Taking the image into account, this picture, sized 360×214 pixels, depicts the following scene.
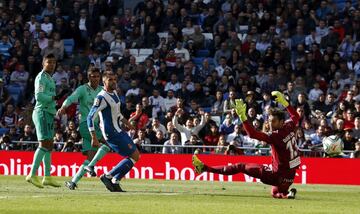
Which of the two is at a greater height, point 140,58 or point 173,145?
point 140,58

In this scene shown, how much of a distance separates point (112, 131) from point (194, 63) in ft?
45.1

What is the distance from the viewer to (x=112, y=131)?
726 inches

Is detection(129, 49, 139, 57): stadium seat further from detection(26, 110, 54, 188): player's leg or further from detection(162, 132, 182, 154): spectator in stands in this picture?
detection(26, 110, 54, 188): player's leg

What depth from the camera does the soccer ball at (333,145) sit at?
987 inches

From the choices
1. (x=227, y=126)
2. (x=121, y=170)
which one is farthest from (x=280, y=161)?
(x=227, y=126)

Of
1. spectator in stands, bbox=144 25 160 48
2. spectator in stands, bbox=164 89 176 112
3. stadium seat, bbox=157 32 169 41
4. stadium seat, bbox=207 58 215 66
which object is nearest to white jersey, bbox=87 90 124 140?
spectator in stands, bbox=164 89 176 112

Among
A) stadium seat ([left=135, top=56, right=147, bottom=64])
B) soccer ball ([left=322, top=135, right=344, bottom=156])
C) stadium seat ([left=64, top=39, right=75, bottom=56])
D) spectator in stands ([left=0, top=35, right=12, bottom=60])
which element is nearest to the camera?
soccer ball ([left=322, top=135, right=344, bottom=156])

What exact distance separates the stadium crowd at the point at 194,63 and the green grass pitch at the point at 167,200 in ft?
22.1

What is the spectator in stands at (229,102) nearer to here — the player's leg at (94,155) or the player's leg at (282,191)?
the player's leg at (94,155)

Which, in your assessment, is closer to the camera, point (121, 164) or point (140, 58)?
point (121, 164)

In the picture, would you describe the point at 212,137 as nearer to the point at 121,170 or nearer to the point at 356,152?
the point at 356,152

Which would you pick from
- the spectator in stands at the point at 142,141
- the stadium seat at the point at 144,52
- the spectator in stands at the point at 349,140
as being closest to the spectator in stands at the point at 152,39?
the stadium seat at the point at 144,52

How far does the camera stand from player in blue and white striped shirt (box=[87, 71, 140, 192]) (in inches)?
720

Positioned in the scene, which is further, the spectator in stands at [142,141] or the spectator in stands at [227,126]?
the spectator in stands at [227,126]
